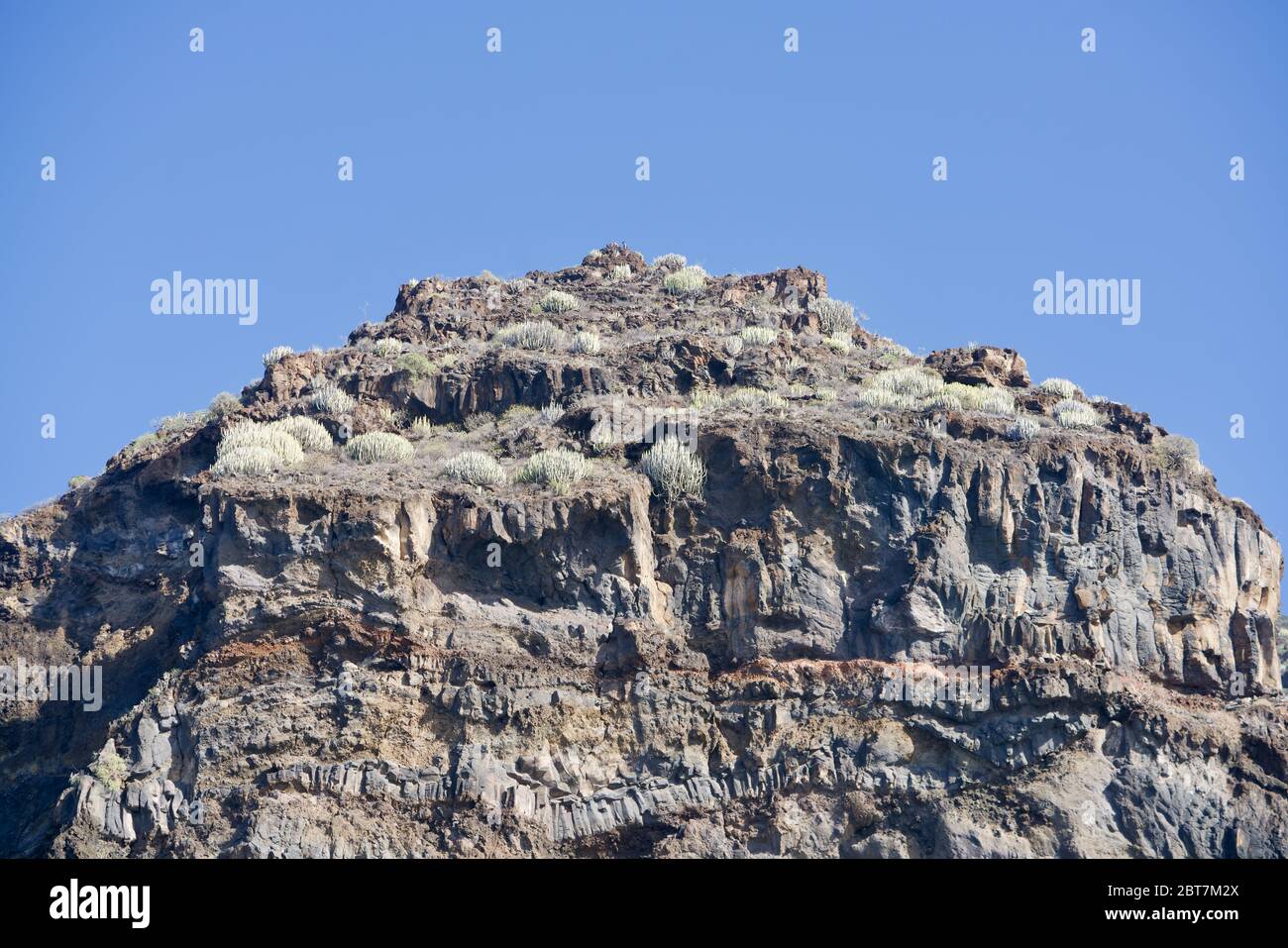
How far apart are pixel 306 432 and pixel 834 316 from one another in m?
13.9

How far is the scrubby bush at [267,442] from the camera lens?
38125 mm

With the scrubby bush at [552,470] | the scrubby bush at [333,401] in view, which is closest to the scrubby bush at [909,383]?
the scrubby bush at [552,470]

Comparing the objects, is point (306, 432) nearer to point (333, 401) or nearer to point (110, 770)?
point (333, 401)

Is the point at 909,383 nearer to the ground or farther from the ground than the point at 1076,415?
farther from the ground

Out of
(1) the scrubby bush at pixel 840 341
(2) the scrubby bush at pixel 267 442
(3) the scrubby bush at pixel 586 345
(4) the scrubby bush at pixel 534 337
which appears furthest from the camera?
(1) the scrubby bush at pixel 840 341

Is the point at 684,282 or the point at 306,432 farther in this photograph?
the point at 684,282

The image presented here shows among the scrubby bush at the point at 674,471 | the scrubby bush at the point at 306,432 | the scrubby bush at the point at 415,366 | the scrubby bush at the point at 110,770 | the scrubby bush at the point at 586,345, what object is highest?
the scrubby bush at the point at 586,345

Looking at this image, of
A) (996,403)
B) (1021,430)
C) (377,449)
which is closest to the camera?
(1021,430)

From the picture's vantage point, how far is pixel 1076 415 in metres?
40.2

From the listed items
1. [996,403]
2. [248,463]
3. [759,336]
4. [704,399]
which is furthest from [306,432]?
[996,403]

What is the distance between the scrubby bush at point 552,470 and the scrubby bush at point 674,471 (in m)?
1.21

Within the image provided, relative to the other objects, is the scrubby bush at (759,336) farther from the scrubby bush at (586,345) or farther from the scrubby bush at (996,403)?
the scrubby bush at (996,403)
